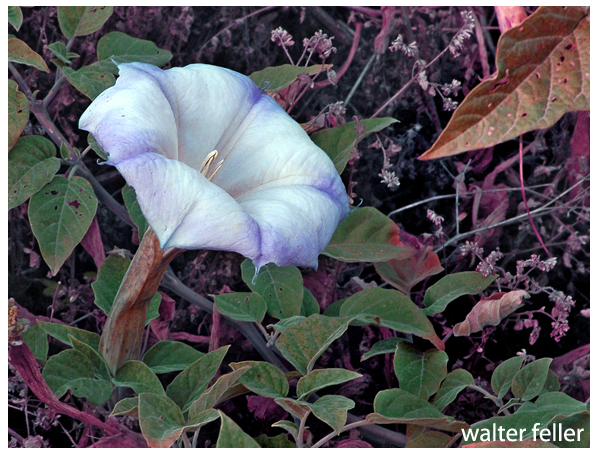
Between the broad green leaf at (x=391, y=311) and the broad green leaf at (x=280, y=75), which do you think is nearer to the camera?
the broad green leaf at (x=391, y=311)

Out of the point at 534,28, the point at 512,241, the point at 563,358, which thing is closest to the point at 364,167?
the point at 512,241

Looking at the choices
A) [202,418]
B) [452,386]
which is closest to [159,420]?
[202,418]

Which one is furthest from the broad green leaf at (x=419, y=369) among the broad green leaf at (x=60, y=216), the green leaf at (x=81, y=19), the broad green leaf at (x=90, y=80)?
the green leaf at (x=81, y=19)

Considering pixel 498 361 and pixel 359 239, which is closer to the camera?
pixel 359 239

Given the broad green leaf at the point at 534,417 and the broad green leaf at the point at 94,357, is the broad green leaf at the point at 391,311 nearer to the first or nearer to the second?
the broad green leaf at the point at 534,417

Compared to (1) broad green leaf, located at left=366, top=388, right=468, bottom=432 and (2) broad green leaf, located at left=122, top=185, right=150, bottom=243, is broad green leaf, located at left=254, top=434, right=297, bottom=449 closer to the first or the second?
(1) broad green leaf, located at left=366, top=388, right=468, bottom=432

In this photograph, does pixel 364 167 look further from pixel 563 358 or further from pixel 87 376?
pixel 87 376

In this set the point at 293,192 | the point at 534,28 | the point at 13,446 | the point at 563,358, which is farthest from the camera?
the point at 563,358

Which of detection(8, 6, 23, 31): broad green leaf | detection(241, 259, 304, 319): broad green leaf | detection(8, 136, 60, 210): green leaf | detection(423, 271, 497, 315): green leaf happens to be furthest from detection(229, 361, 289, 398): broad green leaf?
detection(8, 6, 23, 31): broad green leaf
